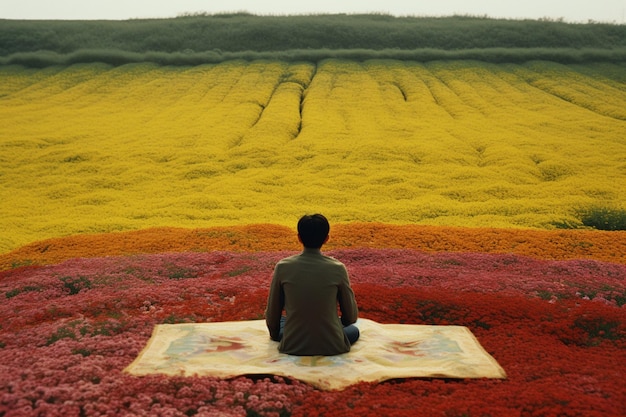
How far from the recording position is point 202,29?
8338 centimetres

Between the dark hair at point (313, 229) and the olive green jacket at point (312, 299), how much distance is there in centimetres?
15

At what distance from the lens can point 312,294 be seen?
344 inches

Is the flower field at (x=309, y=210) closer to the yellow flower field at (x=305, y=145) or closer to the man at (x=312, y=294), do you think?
the yellow flower field at (x=305, y=145)

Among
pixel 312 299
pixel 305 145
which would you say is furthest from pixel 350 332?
pixel 305 145

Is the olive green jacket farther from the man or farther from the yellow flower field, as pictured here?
the yellow flower field

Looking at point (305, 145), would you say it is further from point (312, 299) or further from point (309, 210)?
point (312, 299)

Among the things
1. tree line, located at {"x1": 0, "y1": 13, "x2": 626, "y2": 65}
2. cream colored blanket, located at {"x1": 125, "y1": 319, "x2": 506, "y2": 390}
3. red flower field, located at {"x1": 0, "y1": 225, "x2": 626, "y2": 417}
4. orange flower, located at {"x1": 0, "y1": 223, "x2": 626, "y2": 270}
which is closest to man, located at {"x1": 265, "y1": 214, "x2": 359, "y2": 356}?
cream colored blanket, located at {"x1": 125, "y1": 319, "x2": 506, "y2": 390}

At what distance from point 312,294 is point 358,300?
3.53 meters

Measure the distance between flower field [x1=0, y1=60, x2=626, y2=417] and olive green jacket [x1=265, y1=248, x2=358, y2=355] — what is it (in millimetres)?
1001

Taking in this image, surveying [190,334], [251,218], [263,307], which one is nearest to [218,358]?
[190,334]

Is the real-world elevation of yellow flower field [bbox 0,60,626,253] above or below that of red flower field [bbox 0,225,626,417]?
below

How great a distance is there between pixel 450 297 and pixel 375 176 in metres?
22.0

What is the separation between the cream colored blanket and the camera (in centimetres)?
834

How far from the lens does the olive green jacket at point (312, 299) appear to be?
8758 millimetres
